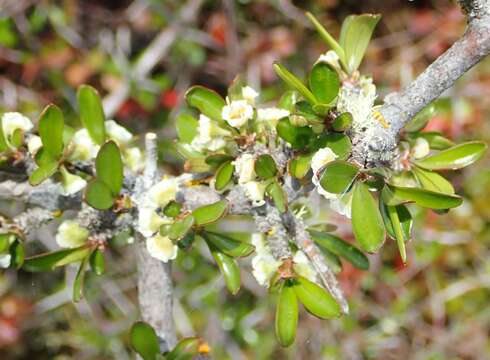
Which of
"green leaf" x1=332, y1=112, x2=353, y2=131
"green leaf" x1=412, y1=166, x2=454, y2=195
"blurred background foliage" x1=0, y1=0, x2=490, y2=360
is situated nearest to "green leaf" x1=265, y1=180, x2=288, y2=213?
"green leaf" x1=332, y1=112, x2=353, y2=131

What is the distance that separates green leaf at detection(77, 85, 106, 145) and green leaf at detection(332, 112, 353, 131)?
16.0 inches

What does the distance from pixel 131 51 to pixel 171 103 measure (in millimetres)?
321

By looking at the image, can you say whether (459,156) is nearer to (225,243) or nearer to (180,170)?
(225,243)

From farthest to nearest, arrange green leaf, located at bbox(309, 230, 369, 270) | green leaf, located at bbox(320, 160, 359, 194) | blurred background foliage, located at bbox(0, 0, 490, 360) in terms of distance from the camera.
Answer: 1. blurred background foliage, located at bbox(0, 0, 490, 360)
2. green leaf, located at bbox(309, 230, 369, 270)
3. green leaf, located at bbox(320, 160, 359, 194)

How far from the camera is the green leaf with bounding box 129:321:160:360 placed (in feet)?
3.02

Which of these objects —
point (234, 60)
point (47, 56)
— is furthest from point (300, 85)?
point (47, 56)

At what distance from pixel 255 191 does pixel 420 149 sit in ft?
0.96

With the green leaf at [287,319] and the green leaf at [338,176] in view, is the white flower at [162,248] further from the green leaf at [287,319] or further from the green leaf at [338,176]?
the green leaf at [338,176]

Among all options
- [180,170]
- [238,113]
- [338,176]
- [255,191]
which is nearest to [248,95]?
[238,113]

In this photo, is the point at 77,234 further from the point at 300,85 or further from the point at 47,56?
the point at 47,56

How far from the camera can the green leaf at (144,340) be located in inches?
36.2

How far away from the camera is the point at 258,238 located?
915 mm

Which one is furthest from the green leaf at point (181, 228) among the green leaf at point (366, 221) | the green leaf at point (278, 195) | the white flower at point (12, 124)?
the white flower at point (12, 124)

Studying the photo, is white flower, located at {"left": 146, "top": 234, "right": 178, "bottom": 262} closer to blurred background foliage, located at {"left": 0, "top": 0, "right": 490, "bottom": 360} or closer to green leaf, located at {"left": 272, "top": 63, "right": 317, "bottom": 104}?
green leaf, located at {"left": 272, "top": 63, "right": 317, "bottom": 104}
